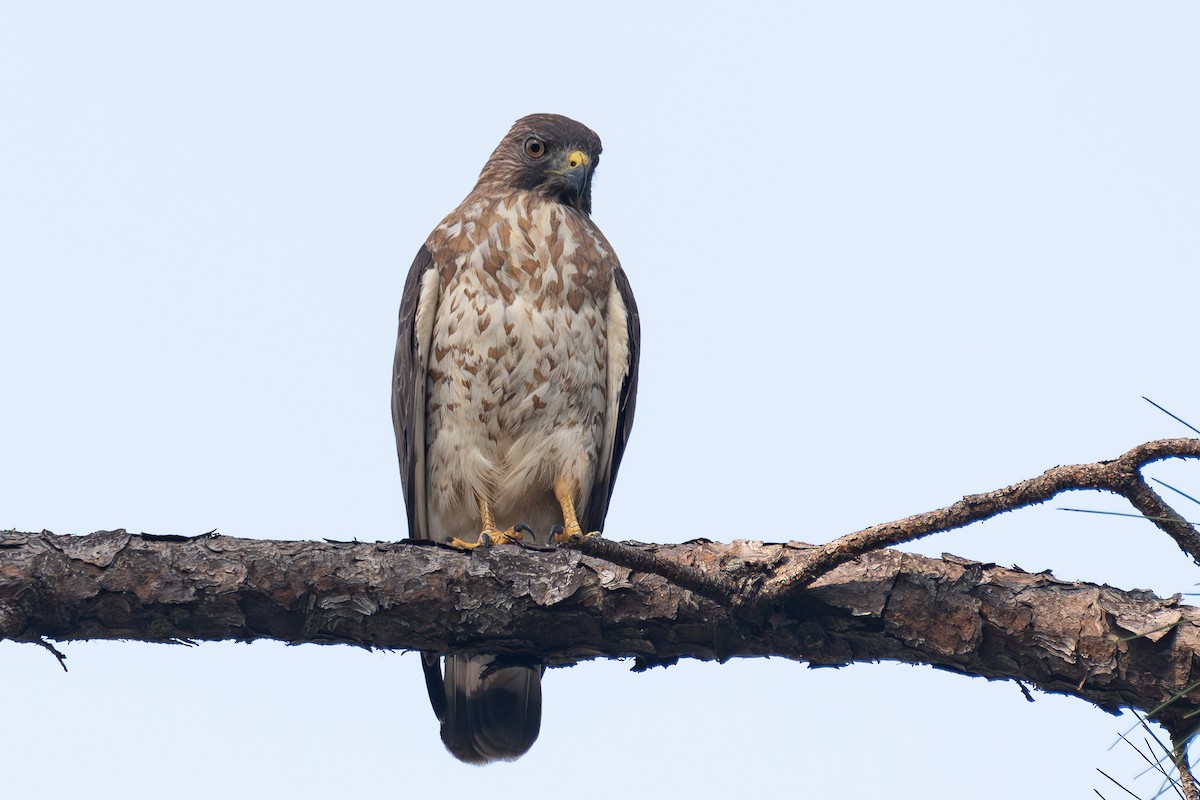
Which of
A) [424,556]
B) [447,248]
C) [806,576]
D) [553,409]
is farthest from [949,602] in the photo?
[447,248]

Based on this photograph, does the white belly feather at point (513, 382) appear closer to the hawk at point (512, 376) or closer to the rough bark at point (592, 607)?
the hawk at point (512, 376)

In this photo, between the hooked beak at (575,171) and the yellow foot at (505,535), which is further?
the hooked beak at (575,171)

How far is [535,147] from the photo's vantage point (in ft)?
24.7

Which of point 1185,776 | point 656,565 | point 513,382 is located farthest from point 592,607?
point 513,382

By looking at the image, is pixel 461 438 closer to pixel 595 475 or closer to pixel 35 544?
pixel 595 475

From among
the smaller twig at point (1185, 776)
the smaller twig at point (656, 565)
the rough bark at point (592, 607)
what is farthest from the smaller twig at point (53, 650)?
the smaller twig at point (1185, 776)

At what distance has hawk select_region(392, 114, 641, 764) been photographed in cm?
650

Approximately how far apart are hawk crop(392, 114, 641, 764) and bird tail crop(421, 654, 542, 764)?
0.17 meters

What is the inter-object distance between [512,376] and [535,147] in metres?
1.71

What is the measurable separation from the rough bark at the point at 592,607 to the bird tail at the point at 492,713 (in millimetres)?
1220

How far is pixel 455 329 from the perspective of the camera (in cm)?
655

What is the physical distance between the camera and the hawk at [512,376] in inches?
256

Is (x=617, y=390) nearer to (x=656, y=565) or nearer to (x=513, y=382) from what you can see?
(x=513, y=382)

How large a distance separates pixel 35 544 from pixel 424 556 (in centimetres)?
128
